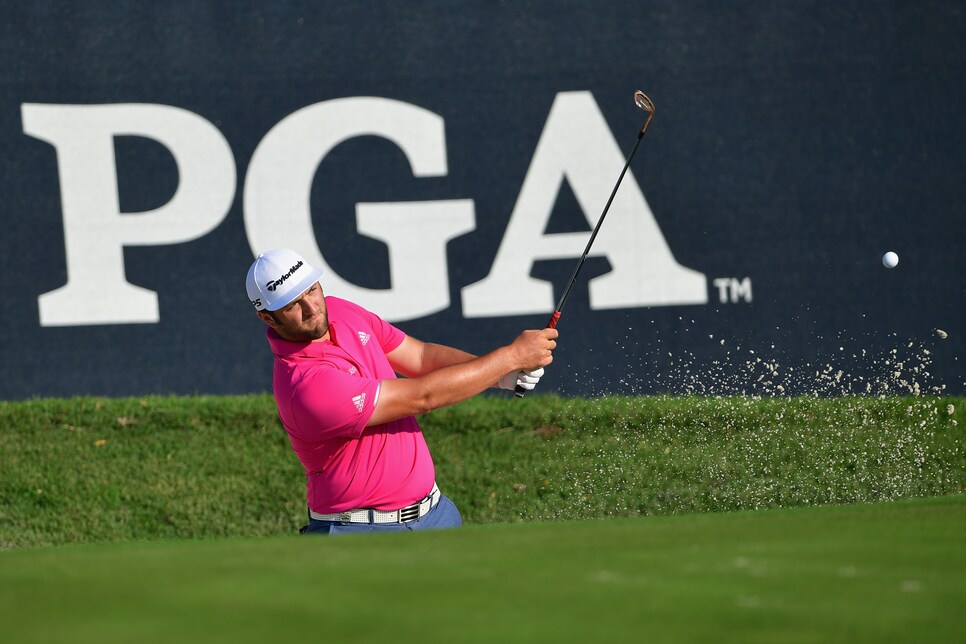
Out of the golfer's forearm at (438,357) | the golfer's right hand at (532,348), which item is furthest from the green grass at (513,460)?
the golfer's right hand at (532,348)

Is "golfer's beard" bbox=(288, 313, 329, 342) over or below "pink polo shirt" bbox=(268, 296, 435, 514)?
over

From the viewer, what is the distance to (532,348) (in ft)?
15.1

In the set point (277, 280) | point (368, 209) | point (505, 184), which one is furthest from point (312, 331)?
point (505, 184)

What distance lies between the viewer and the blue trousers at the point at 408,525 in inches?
180

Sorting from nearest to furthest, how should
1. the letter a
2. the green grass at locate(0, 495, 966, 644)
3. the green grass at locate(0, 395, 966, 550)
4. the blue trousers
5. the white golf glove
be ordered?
1. the green grass at locate(0, 495, 966, 644)
2. the blue trousers
3. the white golf glove
4. the green grass at locate(0, 395, 966, 550)
5. the letter a

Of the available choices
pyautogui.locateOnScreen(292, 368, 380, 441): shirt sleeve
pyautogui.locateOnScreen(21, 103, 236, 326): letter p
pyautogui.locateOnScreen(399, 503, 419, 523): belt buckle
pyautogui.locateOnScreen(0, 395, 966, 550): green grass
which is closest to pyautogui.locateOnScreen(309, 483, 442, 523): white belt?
pyautogui.locateOnScreen(399, 503, 419, 523): belt buckle

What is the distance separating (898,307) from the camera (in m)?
8.34

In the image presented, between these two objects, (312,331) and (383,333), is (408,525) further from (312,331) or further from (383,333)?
(383,333)

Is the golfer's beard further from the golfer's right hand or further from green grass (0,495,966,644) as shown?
green grass (0,495,966,644)

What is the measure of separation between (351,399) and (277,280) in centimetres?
55

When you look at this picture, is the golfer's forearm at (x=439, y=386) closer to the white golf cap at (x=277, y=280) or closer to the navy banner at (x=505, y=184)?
the white golf cap at (x=277, y=280)

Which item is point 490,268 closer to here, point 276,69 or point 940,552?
point 276,69

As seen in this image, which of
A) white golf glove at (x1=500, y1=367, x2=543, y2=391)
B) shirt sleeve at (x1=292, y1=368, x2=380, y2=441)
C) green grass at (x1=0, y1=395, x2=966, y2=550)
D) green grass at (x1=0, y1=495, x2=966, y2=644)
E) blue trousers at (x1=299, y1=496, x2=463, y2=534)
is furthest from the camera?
green grass at (x1=0, y1=395, x2=966, y2=550)

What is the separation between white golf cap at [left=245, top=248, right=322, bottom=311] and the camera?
447cm
